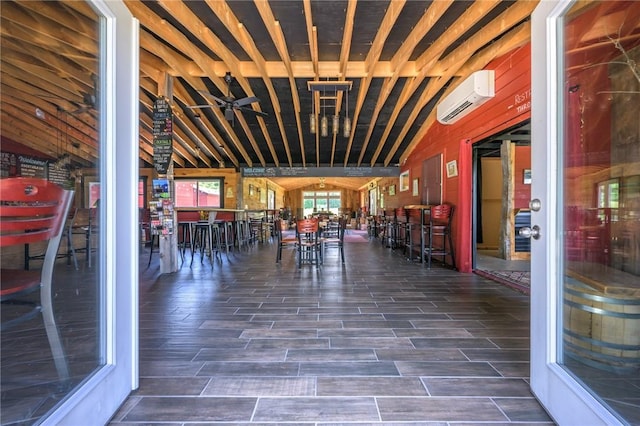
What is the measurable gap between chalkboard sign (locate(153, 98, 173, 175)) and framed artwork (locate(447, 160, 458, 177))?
4513 millimetres

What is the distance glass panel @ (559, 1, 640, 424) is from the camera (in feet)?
4.94

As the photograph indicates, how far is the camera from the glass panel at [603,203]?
4.94ft

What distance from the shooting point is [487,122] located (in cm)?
426

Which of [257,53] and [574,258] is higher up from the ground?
[257,53]

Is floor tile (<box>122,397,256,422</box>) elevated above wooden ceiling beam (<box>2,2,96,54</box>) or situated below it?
below

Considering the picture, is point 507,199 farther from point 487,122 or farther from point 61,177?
point 61,177

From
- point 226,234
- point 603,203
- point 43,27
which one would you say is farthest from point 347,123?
point 43,27

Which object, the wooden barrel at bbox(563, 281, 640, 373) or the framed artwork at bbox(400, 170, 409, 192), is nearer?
the wooden barrel at bbox(563, 281, 640, 373)

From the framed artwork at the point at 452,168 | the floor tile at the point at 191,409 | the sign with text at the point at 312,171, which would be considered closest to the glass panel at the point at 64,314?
the floor tile at the point at 191,409

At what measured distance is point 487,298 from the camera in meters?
3.30

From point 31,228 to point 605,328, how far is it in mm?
2637

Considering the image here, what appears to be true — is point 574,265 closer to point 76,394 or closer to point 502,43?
point 76,394

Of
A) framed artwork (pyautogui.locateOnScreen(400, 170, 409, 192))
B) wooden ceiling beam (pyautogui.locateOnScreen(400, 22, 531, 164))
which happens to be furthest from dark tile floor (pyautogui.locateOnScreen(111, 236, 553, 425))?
framed artwork (pyautogui.locateOnScreen(400, 170, 409, 192))

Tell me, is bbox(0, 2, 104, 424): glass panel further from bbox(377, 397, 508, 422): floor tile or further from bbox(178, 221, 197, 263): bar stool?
bbox(178, 221, 197, 263): bar stool
